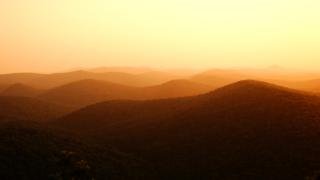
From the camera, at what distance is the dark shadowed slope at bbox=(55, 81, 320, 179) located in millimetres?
41219

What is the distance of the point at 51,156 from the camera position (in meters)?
42.0

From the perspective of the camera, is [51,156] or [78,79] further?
[78,79]

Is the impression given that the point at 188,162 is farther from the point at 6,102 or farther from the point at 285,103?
the point at 6,102

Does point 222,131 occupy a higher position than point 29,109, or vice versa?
point 29,109

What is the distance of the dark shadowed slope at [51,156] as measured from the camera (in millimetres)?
38781

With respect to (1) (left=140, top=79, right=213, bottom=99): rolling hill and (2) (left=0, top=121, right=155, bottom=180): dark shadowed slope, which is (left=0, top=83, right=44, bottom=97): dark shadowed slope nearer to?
(1) (left=140, top=79, right=213, bottom=99): rolling hill

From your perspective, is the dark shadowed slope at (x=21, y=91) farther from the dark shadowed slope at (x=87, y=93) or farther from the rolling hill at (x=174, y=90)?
the rolling hill at (x=174, y=90)

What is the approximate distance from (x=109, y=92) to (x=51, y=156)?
225ft

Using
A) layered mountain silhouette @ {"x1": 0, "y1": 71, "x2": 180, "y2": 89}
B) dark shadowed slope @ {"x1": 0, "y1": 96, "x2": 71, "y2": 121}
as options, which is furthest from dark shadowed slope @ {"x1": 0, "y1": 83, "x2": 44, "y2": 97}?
dark shadowed slope @ {"x1": 0, "y1": 96, "x2": 71, "y2": 121}

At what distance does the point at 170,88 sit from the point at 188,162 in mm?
63923

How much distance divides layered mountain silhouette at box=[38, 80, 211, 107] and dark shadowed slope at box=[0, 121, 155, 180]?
2048 inches

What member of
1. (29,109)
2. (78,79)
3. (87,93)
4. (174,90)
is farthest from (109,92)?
(78,79)

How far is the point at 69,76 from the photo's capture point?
173 meters

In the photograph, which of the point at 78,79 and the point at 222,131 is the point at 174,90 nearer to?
the point at 222,131
